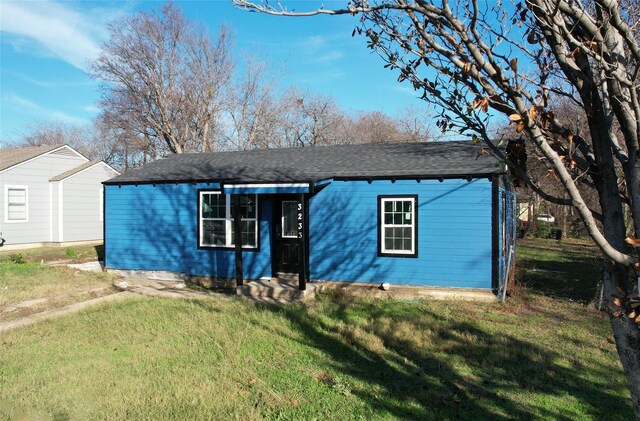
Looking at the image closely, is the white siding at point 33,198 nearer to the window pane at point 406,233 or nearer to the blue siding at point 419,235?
the blue siding at point 419,235

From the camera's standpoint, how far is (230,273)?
11.2 metres

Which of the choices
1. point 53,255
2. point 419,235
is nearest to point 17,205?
point 53,255

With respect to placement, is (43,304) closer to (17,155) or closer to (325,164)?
(325,164)

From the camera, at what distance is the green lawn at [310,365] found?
13.9ft

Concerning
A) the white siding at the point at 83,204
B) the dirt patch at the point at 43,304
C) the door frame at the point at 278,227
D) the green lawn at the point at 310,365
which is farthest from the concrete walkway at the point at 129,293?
the white siding at the point at 83,204

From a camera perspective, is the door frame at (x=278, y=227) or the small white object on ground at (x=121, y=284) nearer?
the small white object on ground at (x=121, y=284)

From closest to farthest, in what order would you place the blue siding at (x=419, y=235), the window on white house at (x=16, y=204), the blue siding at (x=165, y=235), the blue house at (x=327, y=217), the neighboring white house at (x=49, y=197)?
the blue siding at (x=419, y=235)
the blue house at (x=327, y=217)
the blue siding at (x=165, y=235)
the window on white house at (x=16, y=204)
the neighboring white house at (x=49, y=197)

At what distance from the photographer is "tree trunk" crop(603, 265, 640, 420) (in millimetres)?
2416

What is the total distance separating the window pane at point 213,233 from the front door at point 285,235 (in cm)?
137

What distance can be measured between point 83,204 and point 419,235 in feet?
57.6

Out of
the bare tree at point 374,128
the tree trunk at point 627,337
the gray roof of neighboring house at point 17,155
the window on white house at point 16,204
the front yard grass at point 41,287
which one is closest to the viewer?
the tree trunk at point 627,337

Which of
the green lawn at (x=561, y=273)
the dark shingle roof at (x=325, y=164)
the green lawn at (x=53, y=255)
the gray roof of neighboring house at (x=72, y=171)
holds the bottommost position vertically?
the green lawn at (x=561, y=273)

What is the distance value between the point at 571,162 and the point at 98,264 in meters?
13.8

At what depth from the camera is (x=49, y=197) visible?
65.7ft
